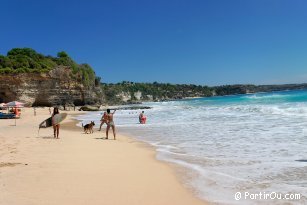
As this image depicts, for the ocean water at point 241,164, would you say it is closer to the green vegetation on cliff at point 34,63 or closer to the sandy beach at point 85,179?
the sandy beach at point 85,179

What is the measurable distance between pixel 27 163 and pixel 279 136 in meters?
9.51

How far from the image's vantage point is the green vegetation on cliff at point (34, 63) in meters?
55.9

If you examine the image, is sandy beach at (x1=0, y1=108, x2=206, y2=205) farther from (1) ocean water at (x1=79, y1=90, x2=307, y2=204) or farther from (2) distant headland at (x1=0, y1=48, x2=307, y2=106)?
(2) distant headland at (x1=0, y1=48, x2=307, y2=106)

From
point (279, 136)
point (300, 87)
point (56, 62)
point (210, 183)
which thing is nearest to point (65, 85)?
point (56, 62)

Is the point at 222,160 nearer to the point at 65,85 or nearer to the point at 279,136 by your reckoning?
the point at 279,136

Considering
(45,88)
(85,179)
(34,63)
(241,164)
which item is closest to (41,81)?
(45,88)

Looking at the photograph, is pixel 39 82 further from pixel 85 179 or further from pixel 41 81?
pixel 85 179

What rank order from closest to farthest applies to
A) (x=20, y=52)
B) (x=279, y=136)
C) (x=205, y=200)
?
(x=205, y=200)
(x=279, y=136)
(x=20, y=52)

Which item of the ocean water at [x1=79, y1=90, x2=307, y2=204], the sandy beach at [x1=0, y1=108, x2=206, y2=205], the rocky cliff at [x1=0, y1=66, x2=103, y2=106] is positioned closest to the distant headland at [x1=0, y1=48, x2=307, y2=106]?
the rocky cliff at [x1=0, y1=66, x2=103, y2=106]

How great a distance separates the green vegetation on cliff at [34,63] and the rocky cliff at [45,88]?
3.54ft

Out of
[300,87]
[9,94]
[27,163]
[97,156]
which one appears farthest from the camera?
[300,87]

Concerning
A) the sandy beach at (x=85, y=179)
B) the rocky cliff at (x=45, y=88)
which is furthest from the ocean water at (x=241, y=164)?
the rocky cliff at (x=45, y=88)

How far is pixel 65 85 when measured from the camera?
59.2 metres

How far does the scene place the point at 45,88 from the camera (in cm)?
5631
